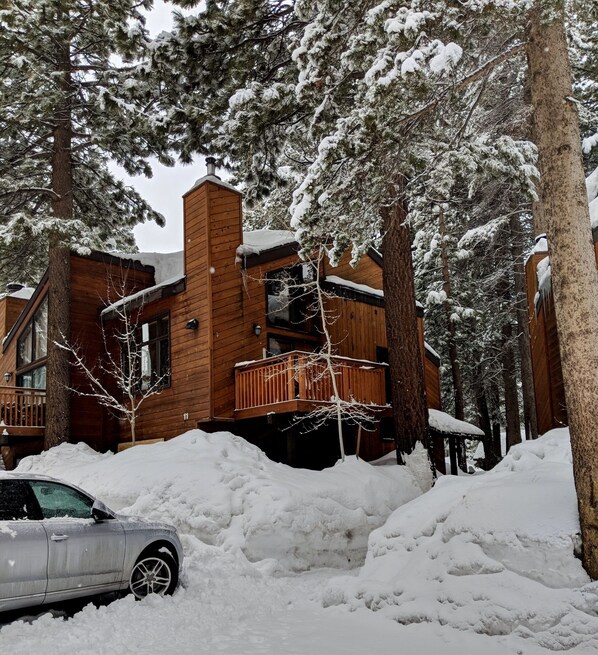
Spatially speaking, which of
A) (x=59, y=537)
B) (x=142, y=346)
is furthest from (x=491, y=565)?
(x=142, y=346)

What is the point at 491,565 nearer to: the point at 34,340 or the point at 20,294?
the point at 34,340

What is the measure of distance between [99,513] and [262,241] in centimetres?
1128

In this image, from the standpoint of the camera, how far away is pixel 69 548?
595 centimetres

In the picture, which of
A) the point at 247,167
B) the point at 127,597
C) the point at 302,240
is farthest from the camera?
the point at 247,167

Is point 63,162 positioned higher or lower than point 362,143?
higher

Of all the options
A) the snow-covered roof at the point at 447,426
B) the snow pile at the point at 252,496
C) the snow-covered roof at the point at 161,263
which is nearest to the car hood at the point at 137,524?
the snow pile at the point at 252,496

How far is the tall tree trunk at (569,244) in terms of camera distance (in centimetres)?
580

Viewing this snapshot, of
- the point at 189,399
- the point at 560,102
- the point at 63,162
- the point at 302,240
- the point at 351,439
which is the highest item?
the point at 63,162

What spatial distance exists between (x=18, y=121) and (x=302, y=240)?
10762 mm

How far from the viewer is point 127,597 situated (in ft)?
21.0

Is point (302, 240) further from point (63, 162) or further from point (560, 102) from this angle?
point (63, 162)

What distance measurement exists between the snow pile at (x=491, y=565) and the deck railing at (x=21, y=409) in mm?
11856

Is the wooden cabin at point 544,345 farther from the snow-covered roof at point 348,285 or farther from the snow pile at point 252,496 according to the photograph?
the snow-covered roof at point 348,285

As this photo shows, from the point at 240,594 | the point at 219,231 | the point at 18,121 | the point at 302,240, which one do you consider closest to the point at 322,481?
the point at 240,594
